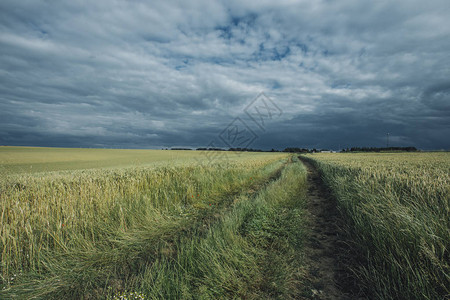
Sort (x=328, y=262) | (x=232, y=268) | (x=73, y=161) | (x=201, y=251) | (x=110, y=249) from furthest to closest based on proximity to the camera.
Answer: (x=73, y=161) → (x=110, y=249) → (x=328, y=262) → (x=201, y=251) → (x=232, y=268)

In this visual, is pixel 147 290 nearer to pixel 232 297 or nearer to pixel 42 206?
pixel 232 297

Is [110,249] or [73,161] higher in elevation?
[110,249]

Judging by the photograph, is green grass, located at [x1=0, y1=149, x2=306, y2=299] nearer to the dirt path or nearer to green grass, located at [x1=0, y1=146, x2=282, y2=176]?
the dirt path

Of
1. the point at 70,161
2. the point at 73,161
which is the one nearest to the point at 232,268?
the point at 73,161

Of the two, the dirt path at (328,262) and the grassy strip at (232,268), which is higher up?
the grassy strip at (232,268)

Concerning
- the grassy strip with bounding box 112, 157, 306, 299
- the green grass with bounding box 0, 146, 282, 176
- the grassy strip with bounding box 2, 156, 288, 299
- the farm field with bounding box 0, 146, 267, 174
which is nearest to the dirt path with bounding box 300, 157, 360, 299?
the grassy strip with bounding box 112, 157, 306, 299

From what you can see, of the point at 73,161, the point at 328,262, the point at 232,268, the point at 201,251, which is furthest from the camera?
the point at 73,161

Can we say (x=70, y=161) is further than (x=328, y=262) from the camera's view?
Yes

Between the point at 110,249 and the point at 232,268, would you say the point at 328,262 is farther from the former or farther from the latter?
the point at 110,249

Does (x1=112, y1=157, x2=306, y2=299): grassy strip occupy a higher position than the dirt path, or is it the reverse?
(x1=112, y1=157, x2=306, y2=299): grassy strip

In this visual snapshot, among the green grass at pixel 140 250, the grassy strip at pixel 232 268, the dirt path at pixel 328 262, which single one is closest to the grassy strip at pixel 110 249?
the green grass at pixel 140 250

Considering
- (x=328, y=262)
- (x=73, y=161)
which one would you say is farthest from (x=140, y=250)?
(x=73, y=161)

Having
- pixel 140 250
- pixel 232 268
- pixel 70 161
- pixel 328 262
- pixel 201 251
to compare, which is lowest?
pixel 70 161

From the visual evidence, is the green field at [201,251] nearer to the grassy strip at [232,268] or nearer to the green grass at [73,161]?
the grassy strip at [232,268]
